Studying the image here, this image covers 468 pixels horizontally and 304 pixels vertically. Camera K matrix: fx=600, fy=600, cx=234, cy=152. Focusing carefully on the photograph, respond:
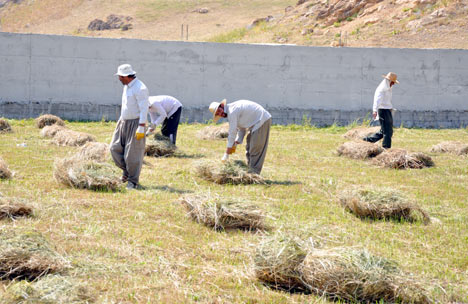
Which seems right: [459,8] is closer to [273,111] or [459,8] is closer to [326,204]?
[273,111]

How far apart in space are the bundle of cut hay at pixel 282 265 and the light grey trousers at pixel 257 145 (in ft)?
15.5

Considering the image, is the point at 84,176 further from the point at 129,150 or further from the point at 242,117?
the point at 242,117

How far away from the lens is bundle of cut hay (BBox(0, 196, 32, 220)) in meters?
6.53

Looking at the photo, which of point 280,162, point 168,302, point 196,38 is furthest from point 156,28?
point 168,302

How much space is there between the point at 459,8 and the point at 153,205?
30337 mm

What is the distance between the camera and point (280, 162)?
12.4m

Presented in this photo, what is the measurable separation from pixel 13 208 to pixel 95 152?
168 inches

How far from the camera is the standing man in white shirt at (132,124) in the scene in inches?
350

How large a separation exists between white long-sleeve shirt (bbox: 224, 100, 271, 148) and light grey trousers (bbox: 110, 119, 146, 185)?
1432 millimetres

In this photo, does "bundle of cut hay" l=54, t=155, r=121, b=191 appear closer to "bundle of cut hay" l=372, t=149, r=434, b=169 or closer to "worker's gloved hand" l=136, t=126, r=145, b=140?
"worker's gloved hand" l=136, t=126, r=145, b=140

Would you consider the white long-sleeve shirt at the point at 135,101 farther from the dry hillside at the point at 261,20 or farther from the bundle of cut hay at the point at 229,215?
the dry hillside at the point at 261,20

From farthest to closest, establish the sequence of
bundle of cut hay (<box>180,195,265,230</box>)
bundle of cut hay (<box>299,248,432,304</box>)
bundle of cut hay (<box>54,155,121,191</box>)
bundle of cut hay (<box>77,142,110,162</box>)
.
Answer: bundle of cut hay (<box>77,142,110,162</box>), bundle of cut hay (<box>54,155,121,191</box>), bundle of cut hay (<box>180,195,265,230</box>), bundle of cut hay (<box>299,248,432,304</box>)

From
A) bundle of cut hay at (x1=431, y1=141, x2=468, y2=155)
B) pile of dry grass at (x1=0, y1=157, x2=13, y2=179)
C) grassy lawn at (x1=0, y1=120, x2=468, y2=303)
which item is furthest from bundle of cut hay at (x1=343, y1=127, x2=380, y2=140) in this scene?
pile of dry grass at (x1=0, y1=157, x2=13, y2=179)

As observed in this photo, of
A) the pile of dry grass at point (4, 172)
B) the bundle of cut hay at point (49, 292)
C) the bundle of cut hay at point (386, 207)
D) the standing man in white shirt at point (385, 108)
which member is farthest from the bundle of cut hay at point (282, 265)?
the standing man in white shirt at point (385, 108)
